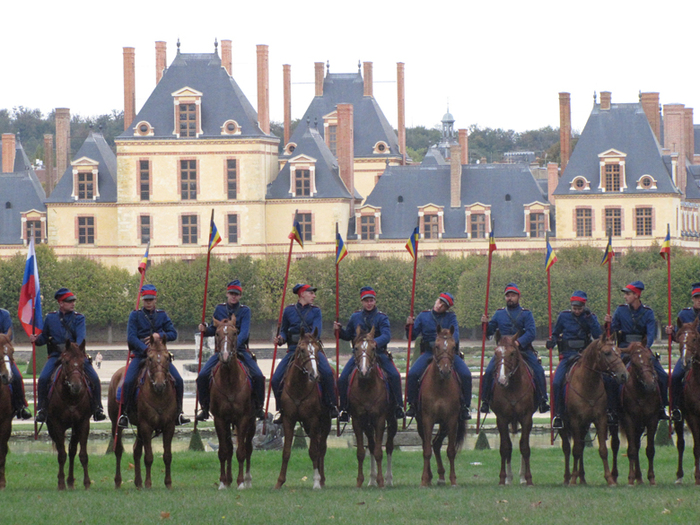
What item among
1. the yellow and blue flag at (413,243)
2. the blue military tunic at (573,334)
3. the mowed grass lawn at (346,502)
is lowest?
the mowed grass lawn at (346,502)

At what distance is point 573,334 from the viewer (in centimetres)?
1733

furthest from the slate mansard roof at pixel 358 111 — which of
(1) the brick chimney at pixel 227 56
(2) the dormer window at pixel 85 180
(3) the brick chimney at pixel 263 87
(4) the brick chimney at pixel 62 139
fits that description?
(4) the brick chimney at pixel 62 139

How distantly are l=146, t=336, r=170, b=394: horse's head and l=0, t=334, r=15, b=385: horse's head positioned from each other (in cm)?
157

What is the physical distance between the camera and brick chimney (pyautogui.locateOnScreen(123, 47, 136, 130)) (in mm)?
64812

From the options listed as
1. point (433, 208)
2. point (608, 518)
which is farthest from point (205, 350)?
point (608, 518)

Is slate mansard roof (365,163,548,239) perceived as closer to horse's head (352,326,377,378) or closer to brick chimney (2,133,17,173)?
brick chimney (2,133,17,173)

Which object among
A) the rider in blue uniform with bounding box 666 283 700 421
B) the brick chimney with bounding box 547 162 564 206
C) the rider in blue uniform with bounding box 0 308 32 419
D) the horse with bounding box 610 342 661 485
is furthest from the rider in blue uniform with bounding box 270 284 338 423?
the brick chimney with bounding box 547 162 564 206

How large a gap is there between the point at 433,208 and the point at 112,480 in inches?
1946

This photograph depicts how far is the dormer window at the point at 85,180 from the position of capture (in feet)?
219

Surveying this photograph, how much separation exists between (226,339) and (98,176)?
174 feet

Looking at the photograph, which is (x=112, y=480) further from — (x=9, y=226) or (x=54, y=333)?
(x=9, y=226)

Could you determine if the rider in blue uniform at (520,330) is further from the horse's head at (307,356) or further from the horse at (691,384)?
the horse's head at (307,356)

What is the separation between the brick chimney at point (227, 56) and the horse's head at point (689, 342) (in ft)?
173

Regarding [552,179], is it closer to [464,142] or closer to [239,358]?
[464,142]
